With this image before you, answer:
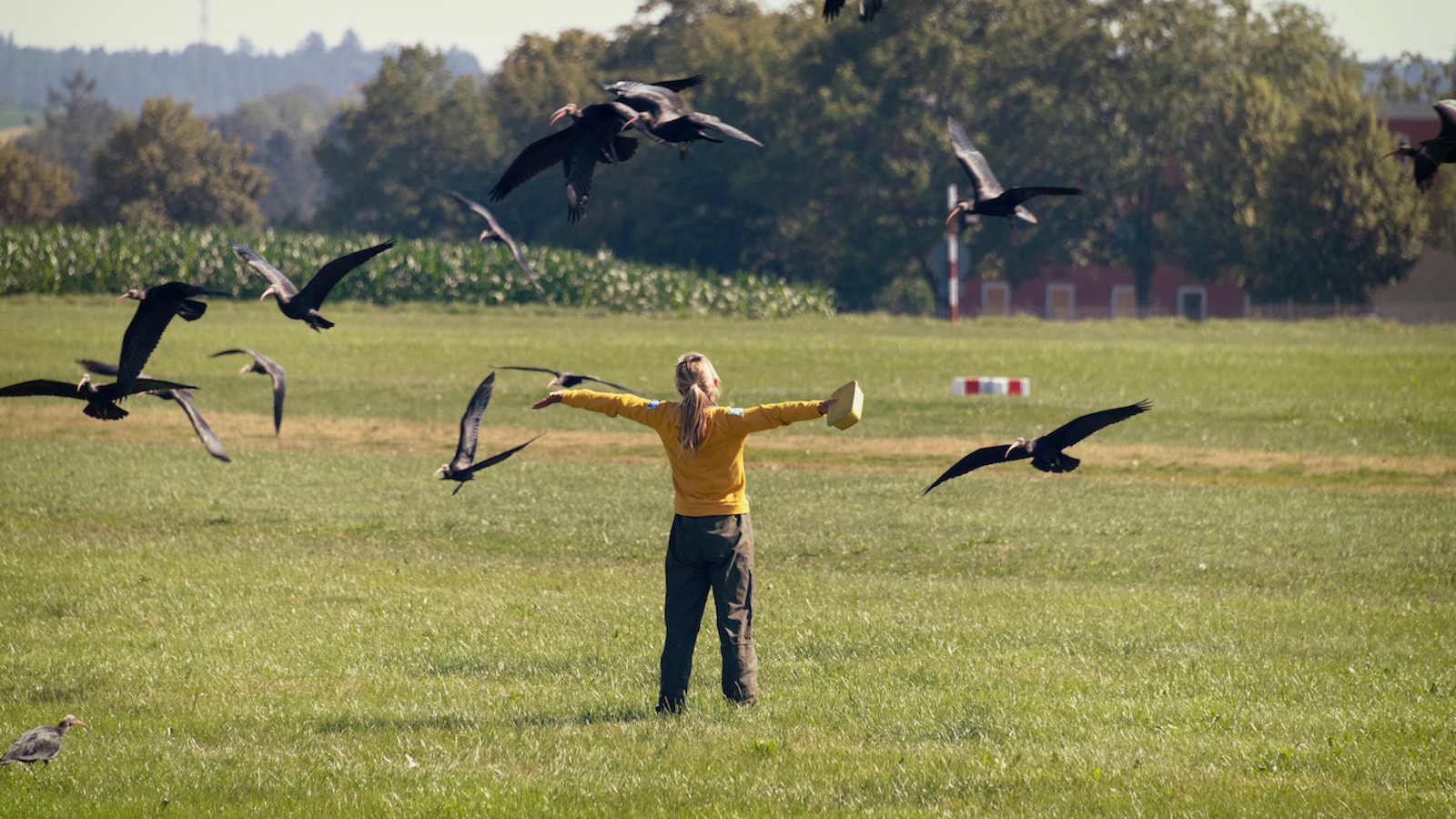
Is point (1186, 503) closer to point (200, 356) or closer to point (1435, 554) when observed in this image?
point (1435, 554)

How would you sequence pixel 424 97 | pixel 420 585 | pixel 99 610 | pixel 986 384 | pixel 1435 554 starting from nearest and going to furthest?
pixel 99 610, pixel 420 585, pixel 1435 554, pixel 986 384, pixel 424 97

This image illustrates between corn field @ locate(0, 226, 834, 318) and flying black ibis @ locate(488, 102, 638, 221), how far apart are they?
50.0 m

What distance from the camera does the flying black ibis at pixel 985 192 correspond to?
7.65m

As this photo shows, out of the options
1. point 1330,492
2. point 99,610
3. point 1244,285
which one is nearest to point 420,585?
point 99,610

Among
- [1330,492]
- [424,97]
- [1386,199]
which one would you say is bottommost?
[1330,492]

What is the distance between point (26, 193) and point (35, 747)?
9751 centimetres

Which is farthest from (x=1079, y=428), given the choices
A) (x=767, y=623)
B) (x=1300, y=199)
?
(x=1300, y=199)

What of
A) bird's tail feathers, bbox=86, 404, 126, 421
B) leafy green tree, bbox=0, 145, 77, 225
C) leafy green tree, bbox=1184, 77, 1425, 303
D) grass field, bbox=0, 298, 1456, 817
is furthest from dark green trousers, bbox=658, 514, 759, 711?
leafy green tree, bbox=0, 145, 77, 225

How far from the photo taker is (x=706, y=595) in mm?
7758

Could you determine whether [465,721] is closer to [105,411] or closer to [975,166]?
[105,411]

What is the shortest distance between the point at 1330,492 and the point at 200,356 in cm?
2919

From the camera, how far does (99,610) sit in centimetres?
1095

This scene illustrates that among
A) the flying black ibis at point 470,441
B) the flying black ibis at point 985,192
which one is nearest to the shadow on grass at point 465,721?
the flying black ibis at point 470,441

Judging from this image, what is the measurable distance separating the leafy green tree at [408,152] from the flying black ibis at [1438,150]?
8347 cm
